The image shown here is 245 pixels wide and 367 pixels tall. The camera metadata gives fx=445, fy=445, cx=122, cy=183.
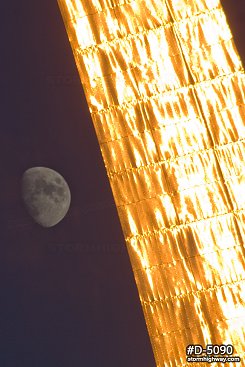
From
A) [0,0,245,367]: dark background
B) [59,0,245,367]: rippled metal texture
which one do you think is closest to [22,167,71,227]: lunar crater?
[0,0,245,367]: dark background

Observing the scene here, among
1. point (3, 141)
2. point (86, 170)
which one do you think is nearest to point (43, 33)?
point (3, 141)

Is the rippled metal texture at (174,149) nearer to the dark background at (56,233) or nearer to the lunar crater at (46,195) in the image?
the dark background at (56,233)

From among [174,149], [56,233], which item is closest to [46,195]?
[56,233]

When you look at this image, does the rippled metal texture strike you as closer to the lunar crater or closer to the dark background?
the dark background

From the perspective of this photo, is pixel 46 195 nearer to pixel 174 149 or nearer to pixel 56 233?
pixel 56 233

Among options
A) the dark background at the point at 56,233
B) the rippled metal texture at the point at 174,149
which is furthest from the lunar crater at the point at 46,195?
the rippled metal texture at the point at 174,149
